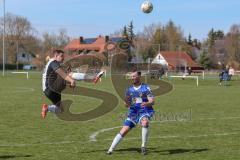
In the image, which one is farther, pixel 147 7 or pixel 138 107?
pixel 147 7

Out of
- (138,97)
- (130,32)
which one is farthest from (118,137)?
(130,32)

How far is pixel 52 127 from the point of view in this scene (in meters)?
15.5

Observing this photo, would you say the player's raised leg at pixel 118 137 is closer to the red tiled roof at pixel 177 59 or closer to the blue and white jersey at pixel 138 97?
the blue and white jersey at pixel 138 97

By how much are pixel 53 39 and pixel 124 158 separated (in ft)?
408

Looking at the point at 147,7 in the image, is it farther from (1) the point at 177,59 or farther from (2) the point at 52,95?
(1) the point at 177,59

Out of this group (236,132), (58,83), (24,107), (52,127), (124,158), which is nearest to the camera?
(124,158)

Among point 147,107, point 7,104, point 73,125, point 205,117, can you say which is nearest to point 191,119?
point 205,117

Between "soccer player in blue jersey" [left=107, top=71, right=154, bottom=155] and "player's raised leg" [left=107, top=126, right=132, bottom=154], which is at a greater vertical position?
"soccer player in blue jersey" [left=107, top=71, right=154, bottom=155]

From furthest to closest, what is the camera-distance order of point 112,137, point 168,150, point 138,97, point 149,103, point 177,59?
point 177,59 < point 112,137 < point 168,150 < point 138,97 < point 149,103

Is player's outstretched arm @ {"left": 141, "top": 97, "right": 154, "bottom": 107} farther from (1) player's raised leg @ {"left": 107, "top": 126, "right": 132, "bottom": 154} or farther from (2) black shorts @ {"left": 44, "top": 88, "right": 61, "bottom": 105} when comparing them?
(2) black shorts @ {"left": 44, "top": 88, "right": 61, "bottom": 105}

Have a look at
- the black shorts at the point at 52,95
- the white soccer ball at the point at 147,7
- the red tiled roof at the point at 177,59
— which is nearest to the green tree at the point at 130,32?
the red tiled roof at the point at 177,59

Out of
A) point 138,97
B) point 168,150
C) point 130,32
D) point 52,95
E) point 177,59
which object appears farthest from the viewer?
point 130,32

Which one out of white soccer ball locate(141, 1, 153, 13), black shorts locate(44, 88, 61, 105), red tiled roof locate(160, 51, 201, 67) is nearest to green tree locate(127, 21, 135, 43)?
red tiled roof locate(160, 51, 201, 67)

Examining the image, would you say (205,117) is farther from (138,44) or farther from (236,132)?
(138,44)
